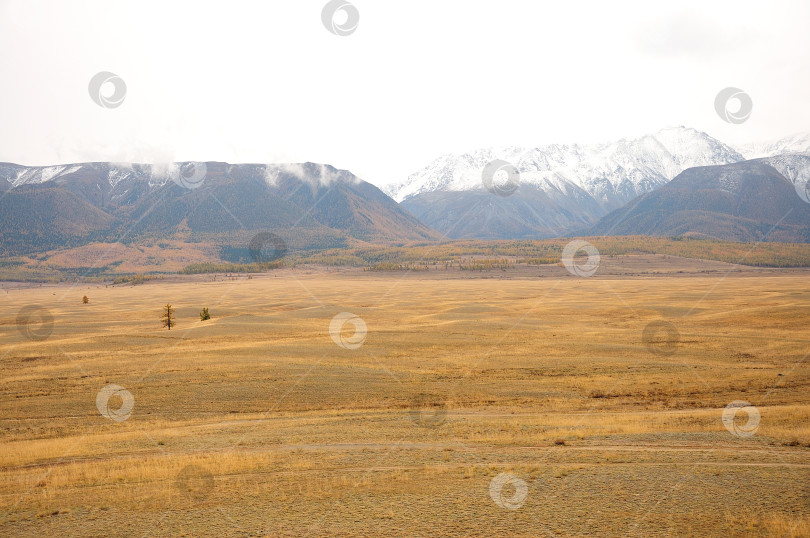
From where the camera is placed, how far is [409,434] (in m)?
23.0

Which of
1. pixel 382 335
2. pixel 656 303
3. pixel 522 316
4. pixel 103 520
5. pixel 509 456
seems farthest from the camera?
pixel 656 303

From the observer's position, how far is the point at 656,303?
3494 inches

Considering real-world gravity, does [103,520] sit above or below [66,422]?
below

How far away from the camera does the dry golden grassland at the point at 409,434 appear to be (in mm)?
14469

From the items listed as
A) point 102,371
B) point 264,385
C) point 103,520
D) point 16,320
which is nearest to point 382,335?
point 264,385

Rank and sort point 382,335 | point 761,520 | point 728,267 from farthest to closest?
point 728,267 < point 382,335 < point 761,520

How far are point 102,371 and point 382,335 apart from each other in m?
27.0

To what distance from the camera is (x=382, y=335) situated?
57625mm

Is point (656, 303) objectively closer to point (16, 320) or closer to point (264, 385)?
point (264, 385)

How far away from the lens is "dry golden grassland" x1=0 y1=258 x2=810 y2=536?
14469 mm

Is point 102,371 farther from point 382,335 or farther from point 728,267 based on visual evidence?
point 728,267

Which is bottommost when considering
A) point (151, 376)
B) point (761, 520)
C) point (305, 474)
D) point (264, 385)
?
point (761, 520)

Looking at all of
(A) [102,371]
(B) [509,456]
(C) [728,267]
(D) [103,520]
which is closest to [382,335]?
(A) [102,371]

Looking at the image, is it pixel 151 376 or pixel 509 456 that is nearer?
pixel 509 456
